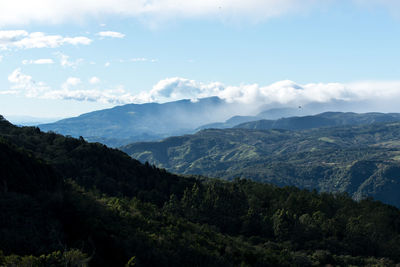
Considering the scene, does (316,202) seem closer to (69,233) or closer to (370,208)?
(370,208)

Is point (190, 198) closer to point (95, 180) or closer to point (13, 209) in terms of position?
point (95, 180)

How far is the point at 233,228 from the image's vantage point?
112 m

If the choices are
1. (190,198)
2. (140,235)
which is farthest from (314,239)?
(140,235)

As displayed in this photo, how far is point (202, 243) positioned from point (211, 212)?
51.6 metres

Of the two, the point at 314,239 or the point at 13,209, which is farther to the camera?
the point at 314,239

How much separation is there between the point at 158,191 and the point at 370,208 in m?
78.6

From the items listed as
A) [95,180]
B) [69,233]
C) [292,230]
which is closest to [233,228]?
[292,230]

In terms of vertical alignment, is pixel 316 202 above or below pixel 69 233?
below

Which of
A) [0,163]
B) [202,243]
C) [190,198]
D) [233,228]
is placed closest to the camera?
[0,163]

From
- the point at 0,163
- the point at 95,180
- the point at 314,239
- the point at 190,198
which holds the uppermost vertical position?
the point at 0,163

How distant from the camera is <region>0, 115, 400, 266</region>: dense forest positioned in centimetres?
4559

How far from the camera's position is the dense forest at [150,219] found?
4559cm

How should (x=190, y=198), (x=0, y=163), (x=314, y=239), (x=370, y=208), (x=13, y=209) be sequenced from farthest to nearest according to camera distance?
(x=370, y=208)
(x=190, y=198)
(x=314, y=239)
(x=0, y=163)
(x=13, y=209)

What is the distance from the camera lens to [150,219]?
244 ft
